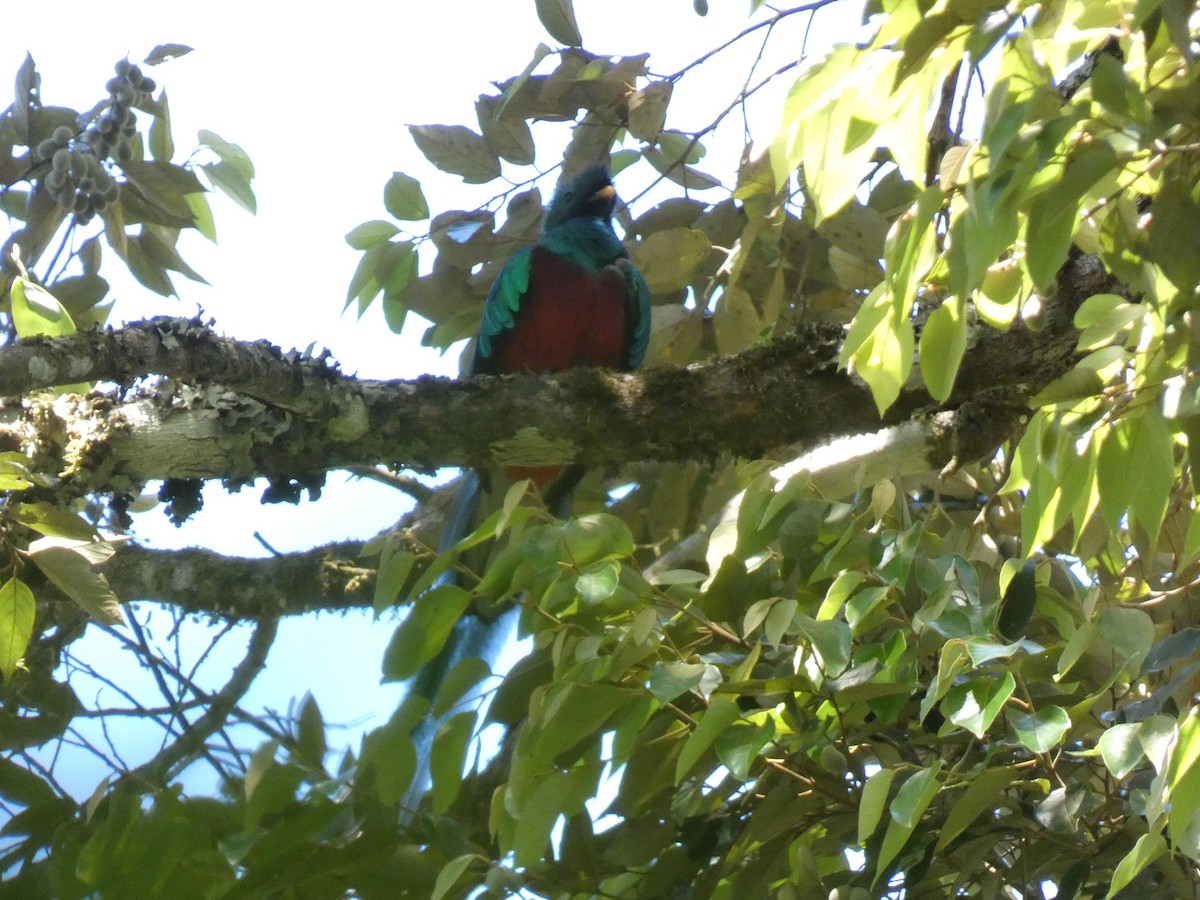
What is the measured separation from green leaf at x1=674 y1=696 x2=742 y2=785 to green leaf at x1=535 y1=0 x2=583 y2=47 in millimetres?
1683

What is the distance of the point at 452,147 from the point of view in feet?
8.25

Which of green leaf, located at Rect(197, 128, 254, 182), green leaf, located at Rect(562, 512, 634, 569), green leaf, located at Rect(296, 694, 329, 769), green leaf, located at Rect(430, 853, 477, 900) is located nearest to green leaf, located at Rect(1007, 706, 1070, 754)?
green leaf, located at Rect(562, 512, 634, 569)

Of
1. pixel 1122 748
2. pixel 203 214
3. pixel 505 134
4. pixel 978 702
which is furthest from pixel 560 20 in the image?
pixel 1122 748

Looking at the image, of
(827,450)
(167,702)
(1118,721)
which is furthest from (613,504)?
(1118,721)

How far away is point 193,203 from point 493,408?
1.34 meters

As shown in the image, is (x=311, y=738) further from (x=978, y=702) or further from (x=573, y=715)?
(x=978, y=702)

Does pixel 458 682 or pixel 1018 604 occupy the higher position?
pixel 458 682

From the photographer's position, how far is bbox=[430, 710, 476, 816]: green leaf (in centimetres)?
130

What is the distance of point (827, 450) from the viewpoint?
221 cm

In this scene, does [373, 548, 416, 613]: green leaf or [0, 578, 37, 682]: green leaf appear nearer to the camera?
[373, 548, 416, 613]: green leaf

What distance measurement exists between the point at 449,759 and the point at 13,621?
29.1 inches

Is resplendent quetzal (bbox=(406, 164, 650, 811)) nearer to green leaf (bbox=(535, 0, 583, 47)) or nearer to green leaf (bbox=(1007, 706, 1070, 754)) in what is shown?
green leaf (bbox=(535, 0, 583, 47))

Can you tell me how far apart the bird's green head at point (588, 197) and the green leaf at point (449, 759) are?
226 cm

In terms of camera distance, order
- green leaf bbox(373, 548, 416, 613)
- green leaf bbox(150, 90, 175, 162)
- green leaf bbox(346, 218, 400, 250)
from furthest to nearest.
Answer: green leaf bbox(150, 90, 175, 162)
green leaf bbox(346, 218, 400, 250)
green leaf bbox(373, 548, 416, 613)
